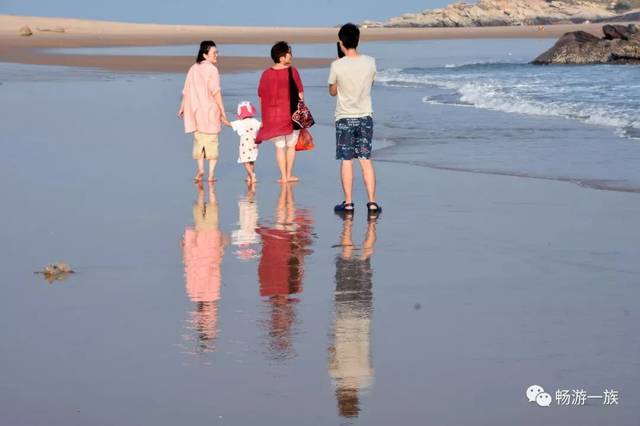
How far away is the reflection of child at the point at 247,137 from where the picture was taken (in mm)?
12773

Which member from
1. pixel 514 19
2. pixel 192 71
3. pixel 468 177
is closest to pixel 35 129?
pixel 192 71

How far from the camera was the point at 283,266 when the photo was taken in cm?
834

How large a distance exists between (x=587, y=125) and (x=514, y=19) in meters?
122

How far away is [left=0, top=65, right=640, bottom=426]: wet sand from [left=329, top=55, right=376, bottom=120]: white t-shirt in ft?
2.95

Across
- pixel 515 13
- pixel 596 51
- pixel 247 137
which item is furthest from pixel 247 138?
pixel 515 13

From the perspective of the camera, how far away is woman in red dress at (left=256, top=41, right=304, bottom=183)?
1253cm

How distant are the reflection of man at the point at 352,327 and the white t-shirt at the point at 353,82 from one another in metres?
2.00

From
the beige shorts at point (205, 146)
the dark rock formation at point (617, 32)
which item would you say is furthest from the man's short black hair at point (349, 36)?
the dark rock formation at point (617, 32)

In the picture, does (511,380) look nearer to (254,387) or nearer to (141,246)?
(254,387)

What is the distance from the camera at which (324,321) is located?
6.80 m

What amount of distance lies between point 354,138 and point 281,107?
1.76m

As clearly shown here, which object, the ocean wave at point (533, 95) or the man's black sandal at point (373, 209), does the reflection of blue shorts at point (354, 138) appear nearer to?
the man's black sandal at point (373, 209)

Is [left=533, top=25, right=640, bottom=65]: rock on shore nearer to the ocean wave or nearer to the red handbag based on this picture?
the ocean wave

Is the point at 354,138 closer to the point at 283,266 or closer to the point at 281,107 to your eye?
the point at 281,107
